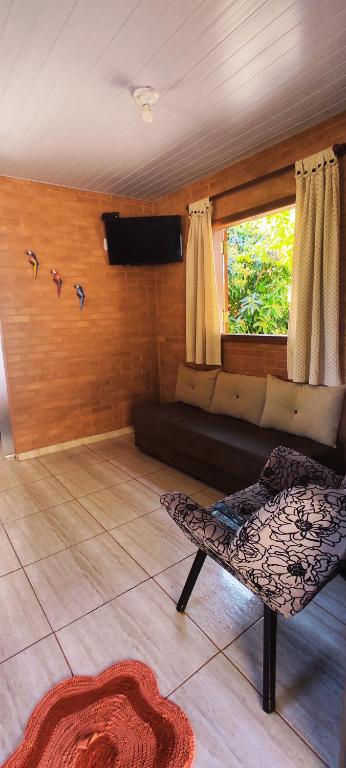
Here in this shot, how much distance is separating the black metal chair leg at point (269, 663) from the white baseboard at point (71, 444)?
2914 mm

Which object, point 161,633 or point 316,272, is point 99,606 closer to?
point 161,633

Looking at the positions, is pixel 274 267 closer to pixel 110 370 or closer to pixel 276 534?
pixel 110 370

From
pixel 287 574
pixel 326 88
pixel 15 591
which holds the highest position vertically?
pixel 326 88

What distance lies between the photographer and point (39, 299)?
3.43 metres

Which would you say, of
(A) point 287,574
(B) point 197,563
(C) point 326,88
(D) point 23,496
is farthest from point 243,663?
(C) point 326,88

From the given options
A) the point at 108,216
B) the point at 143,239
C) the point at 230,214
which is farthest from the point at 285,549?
the point at 108,216

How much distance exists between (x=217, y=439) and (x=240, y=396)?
57 cm

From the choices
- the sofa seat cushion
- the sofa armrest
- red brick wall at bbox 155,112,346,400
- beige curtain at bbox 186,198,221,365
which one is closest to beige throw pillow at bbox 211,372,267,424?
the sofa seat cushion

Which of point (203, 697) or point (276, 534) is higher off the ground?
point (276, 534)

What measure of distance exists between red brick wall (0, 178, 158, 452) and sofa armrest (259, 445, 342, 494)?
2.49 metres

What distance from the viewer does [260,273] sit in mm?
3406

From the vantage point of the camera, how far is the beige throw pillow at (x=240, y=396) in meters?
2.90

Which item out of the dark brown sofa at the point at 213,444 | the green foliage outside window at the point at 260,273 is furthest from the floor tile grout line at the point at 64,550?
the green foliage outside window at the point at 260,273

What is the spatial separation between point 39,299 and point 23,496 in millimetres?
1819
